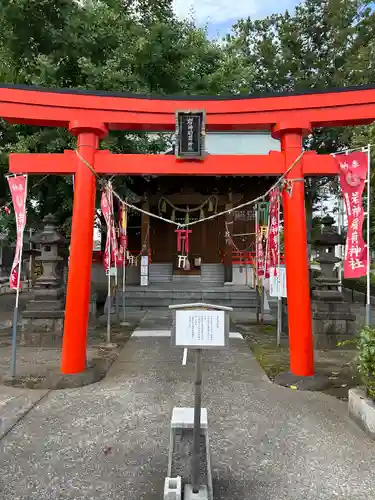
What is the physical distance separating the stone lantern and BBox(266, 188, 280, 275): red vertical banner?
1.49 metres

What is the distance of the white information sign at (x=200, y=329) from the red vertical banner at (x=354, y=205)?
2.97 metres

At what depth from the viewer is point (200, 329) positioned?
2852 millimetres

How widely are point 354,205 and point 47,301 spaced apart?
7.24 metres

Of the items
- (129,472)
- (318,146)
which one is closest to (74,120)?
(129,472)

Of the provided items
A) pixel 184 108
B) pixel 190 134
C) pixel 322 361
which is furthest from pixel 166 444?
pixel 184 108

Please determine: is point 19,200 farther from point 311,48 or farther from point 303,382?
point 311,48

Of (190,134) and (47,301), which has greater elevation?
(190,134)

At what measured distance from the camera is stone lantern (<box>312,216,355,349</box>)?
28.2 feet

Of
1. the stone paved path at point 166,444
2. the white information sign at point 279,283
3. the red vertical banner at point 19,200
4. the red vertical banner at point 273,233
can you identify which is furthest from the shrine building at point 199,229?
the stone paved path at point 166,444

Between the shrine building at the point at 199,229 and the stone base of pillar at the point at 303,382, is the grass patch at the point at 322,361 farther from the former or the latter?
the shrine building at the point at 199,229

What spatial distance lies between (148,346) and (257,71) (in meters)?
21.5

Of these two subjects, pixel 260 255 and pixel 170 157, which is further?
pixel 260 255

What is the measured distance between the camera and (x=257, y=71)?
2400cm

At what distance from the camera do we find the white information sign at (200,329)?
282cm
